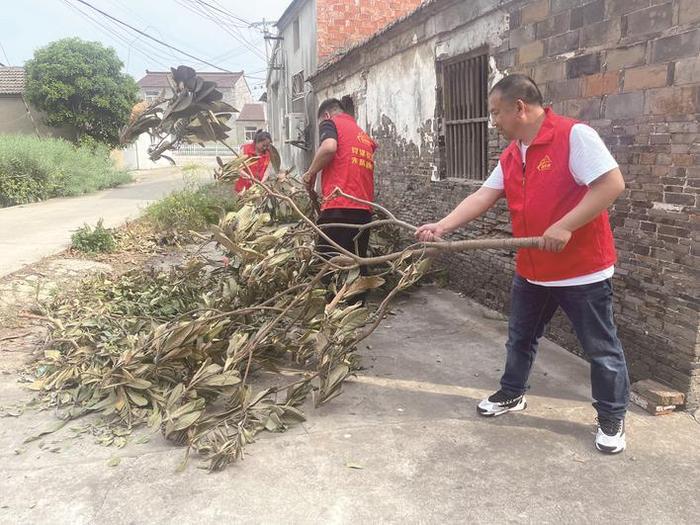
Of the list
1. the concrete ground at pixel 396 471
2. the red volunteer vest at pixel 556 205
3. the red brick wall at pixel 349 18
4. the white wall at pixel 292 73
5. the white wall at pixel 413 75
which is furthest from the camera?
the white wall at pixel 292 73

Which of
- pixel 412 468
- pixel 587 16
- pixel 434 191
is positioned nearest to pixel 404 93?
pixel 434 191

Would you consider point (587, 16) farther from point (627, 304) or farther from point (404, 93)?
point (404, 93)

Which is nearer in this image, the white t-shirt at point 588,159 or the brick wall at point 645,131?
the white t-shirt at point 588,159

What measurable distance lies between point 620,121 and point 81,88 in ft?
77.8

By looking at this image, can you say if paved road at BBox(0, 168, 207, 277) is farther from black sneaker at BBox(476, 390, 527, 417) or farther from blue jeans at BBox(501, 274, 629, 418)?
blue jeans at BBox(501, 274, 629, 418)

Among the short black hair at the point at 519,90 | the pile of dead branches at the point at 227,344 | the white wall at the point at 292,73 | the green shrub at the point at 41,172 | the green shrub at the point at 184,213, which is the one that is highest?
the white wall at the point at 292,73

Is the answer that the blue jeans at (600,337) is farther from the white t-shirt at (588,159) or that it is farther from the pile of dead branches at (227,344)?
the pile of dead branches at (227,344)

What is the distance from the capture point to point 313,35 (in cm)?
1363

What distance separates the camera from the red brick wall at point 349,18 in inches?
520

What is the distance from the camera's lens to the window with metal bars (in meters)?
5.28

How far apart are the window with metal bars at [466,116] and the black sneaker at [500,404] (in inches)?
107

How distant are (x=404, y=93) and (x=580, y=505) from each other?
5.55 meters

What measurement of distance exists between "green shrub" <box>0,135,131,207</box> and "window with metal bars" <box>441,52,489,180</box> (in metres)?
12.9

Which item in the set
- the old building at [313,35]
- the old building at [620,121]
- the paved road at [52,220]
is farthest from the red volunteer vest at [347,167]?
the old building at [313,35]
